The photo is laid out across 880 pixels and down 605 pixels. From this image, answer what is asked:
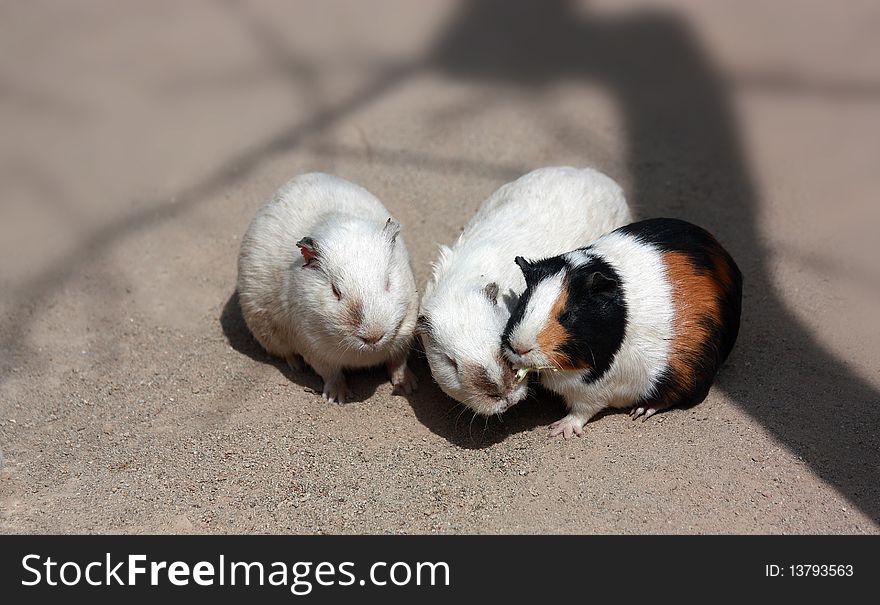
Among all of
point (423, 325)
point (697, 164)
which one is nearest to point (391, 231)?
point (423, 325)

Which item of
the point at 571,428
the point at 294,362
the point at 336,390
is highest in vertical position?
the point at 571,428

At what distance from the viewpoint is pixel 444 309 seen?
17.2 feet

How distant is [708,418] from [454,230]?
109 inches

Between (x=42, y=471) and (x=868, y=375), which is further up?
(x=868, y=375)

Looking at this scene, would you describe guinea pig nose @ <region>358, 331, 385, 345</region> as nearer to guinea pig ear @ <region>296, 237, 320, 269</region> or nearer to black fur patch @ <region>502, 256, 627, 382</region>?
guinea pig ear @ <region>296, 237, 320, 269</region>

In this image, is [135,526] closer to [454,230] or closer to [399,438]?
[399,438]

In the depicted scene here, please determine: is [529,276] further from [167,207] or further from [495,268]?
[167,207]

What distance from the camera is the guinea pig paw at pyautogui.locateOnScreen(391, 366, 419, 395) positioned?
5.99 m

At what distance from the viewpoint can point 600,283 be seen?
504cm

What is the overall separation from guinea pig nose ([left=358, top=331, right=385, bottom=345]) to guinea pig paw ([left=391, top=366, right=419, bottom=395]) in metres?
0.66

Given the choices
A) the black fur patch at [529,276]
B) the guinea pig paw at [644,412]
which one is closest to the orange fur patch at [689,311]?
the guinea pig paw at [644,412]

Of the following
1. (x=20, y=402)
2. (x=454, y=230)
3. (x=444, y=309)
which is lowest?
(x=20, y=402)

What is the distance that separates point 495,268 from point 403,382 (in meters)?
1.09

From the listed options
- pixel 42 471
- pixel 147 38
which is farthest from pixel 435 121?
pixel 42 471
